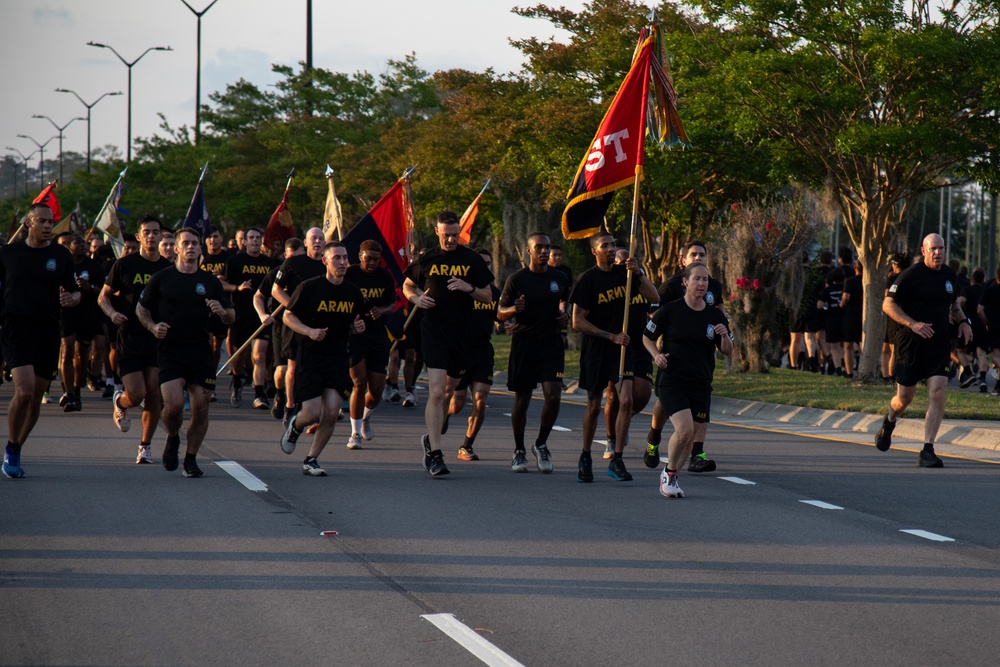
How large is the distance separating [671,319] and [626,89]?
315 cm

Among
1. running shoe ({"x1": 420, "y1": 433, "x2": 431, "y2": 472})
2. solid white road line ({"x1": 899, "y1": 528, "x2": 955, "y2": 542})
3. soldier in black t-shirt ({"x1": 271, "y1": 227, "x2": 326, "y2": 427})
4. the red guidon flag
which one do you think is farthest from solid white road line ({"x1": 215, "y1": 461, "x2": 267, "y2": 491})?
solid white road line ({"x1": 899, "y1": 528, "x2": 955, "y2": 542})

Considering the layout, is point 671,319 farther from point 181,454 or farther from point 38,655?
point 38,655

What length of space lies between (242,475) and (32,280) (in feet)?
7.36

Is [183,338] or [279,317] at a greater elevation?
[279,317]

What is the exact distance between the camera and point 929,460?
38.0ft

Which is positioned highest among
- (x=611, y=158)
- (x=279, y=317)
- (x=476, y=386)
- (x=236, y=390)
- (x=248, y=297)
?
(x=611, y=158)

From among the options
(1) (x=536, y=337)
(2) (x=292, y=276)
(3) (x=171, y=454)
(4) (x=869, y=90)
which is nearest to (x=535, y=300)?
(1) (x=536, y=337)

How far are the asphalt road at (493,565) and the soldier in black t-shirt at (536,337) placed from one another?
0.41 m

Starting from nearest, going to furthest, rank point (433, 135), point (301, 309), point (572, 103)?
1. point (301, 309)
2. point (572, 103)
3. point (433, 135)

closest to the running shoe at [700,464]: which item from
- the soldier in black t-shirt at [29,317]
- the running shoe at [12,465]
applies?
the soldier in black t-shirt at [29,317]

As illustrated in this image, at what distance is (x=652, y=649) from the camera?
555 cm

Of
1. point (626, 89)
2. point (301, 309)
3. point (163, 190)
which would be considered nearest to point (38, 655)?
point (301, 309)

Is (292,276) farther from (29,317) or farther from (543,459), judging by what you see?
(543,459)

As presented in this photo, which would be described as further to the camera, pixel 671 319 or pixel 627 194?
pixel 627 194
